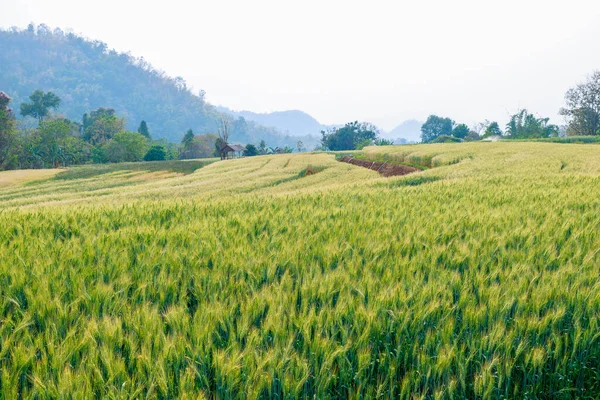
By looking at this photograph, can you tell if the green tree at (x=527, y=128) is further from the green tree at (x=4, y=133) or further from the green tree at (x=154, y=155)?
the green tree at (x=4, y=133)

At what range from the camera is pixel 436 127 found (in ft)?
590

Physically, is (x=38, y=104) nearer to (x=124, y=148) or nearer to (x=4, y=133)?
(x=4, y=133)

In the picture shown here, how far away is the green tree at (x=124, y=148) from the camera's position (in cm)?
9150

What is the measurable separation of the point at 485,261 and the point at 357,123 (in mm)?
136757

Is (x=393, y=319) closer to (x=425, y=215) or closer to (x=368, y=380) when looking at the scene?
(x=368, y=380)

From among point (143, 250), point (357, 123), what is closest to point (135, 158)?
point (357, 123)

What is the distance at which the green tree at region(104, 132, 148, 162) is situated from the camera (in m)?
91.5

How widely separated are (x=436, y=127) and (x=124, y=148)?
15073 centimetres

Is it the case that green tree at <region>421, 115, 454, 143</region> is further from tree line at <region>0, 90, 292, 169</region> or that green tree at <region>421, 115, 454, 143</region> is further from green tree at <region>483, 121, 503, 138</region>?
tree line at <region>0, 90, 292, 169</region>

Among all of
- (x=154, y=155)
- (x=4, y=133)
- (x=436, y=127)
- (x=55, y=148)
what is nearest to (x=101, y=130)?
(x=55, y=148)

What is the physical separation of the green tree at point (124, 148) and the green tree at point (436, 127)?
13909cm

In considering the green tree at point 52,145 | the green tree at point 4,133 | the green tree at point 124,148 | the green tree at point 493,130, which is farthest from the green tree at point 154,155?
the green tree at point 493,130

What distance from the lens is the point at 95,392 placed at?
1604 mm

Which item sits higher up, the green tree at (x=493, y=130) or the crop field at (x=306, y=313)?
the green tree at (x=493, y=130)
